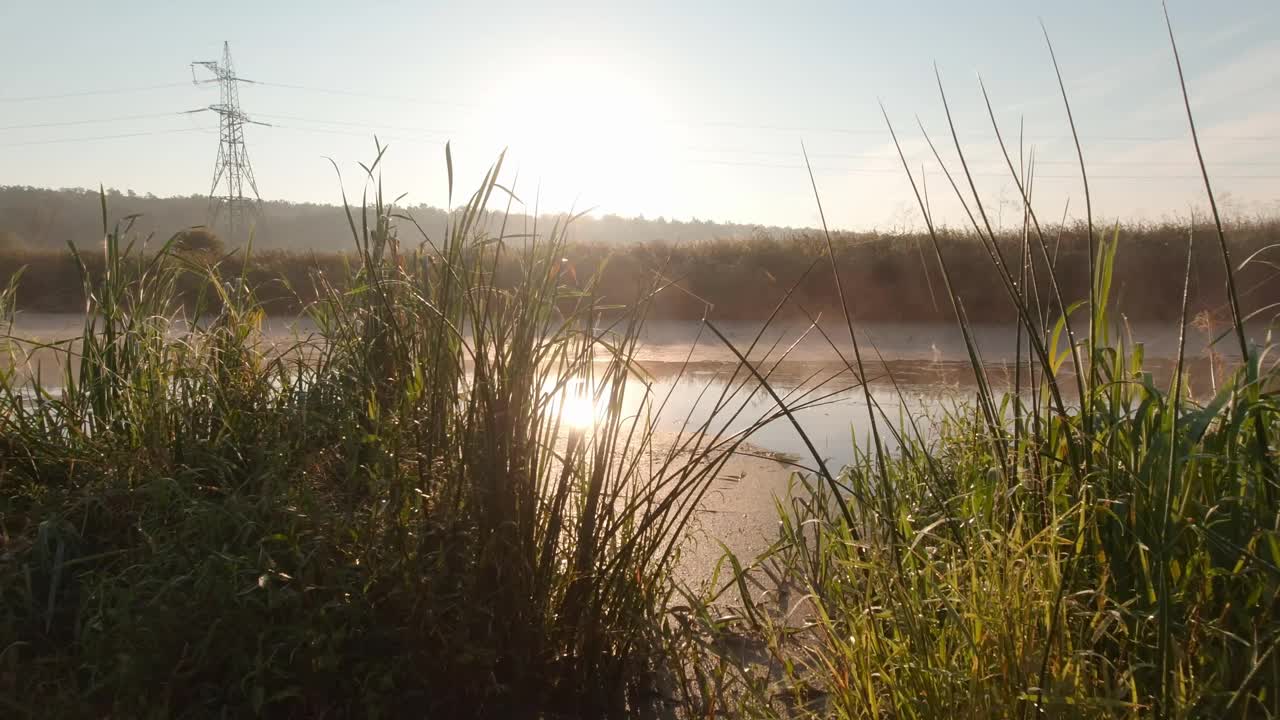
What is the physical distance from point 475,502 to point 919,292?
375 inches

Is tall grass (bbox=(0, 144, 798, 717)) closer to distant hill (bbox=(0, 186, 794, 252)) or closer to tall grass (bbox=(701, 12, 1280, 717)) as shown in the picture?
tall grass (bbox=(701, 12, 1280, 717))

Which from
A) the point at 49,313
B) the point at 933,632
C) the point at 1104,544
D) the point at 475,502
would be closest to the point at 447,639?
the point at 475,502

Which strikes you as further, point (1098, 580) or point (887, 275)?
point (887, 275)

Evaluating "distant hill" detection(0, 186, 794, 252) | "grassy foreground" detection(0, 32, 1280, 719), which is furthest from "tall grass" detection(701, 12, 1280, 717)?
"distant hill" detection(0, 186, 794, 252)

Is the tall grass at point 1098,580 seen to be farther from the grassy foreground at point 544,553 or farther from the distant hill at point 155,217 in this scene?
the distant hill at point 155,217

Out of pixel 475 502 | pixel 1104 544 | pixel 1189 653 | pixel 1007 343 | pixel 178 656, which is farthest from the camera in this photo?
pixel 1007 343

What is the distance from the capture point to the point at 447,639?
5.16 ft

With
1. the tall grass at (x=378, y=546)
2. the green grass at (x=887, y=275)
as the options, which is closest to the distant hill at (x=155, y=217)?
the green grass at (x=887, y=275)

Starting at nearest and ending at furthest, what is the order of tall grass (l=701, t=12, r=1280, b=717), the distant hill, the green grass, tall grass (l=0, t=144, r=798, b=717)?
tall grass (l=701, t=12, r=1280, b=717) < tall grass (l=0, t=144, r=798, b=717) < the green grass < the distant hill

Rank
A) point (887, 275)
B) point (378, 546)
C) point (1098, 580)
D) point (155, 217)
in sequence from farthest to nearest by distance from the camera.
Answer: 1. point (155, 217)
2. point (887, 275)
3. point (378, 546)
4. point (1098, 580)

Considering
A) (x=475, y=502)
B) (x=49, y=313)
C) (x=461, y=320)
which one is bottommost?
(x=49, y=313)

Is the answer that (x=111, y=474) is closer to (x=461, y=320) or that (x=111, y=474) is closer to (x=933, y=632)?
(x=461, y=320)

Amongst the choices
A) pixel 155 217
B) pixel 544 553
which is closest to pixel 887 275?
pixel 544 553

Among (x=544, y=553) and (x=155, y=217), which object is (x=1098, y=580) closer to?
(x=544, y=553)
